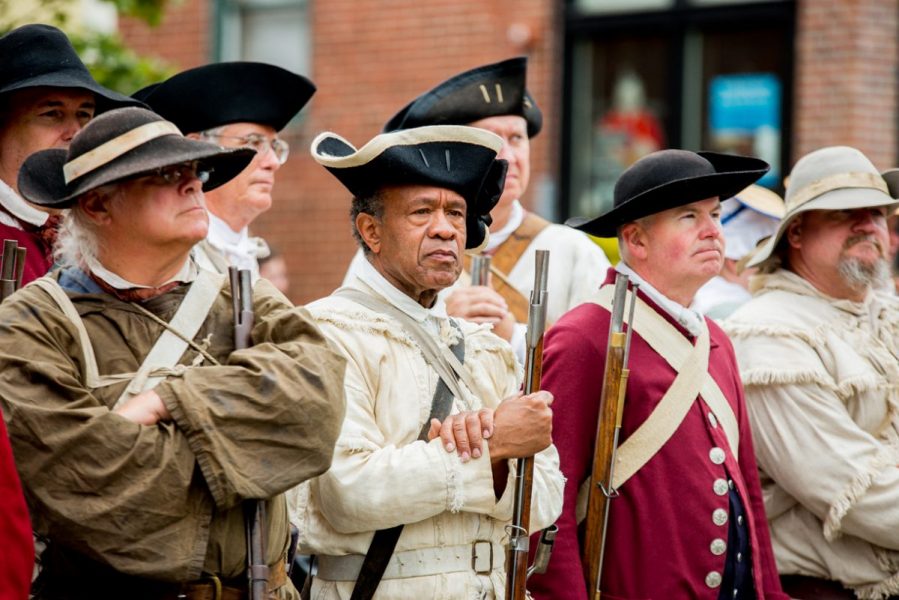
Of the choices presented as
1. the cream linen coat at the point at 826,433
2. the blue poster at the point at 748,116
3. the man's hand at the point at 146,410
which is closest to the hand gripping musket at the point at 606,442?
the cream linen coat at the point at 826,433

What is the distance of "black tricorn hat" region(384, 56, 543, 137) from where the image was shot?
18.7ft

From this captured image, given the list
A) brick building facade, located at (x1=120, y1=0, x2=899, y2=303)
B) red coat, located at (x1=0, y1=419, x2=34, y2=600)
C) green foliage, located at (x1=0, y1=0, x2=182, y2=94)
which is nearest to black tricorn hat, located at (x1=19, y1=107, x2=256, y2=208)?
red coat, located at (x1=0, y1=419, x2=34, y2=600)

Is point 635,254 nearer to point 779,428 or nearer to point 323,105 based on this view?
point 779,428

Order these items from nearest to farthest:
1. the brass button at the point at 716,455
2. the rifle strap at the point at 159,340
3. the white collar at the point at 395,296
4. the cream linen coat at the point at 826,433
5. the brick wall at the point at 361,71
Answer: the rifle strap at the point at 159,340 → the white collar at the point at 395,296 → the brass button at the point at 716,455 → the cream linen coat at the point at 826,433 → the brick wall at the point at 361,71

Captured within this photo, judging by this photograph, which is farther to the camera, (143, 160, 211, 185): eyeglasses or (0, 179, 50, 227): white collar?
(0, 179, 50, 227): white collar

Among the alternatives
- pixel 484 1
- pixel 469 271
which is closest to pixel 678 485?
pixel 469 271

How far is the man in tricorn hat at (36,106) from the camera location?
15.4 ft

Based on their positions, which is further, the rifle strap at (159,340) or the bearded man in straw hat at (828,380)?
the bearded man in straw hat at (828,380)

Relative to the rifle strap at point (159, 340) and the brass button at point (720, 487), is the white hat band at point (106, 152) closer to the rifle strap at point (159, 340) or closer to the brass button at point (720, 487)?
the rifle strap at point (159, 340)

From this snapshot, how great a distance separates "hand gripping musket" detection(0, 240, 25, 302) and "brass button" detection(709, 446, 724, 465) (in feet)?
7.67

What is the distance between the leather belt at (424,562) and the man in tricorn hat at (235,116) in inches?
74.5

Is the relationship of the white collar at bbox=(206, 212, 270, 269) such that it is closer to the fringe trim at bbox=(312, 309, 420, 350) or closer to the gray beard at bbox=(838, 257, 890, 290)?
the fringe trim at bbox=(312, 309, 420, 350)

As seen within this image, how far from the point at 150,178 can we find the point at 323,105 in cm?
847

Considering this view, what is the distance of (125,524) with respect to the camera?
334 cm
